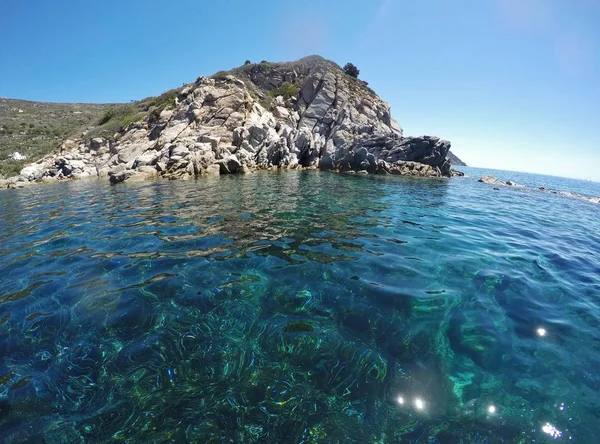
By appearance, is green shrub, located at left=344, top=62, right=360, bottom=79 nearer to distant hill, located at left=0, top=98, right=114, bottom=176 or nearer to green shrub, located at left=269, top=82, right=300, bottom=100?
green shrub, located at left=269, top=82, right=300, bottom=100

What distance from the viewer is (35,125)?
Result: 71125 mm

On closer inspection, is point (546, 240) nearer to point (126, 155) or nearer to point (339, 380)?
point (339, 380)

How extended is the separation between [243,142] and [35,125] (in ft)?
232

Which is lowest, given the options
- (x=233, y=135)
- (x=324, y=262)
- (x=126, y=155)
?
(x=324, y=262)

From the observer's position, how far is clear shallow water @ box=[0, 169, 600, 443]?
3.49 metres

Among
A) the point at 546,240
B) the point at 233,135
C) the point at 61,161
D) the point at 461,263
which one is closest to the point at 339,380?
the point at 461,263

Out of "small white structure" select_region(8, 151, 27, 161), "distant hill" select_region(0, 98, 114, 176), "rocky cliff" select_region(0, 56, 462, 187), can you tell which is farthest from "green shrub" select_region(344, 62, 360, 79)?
"small white structure" select_region(8, 151, 27, 161)

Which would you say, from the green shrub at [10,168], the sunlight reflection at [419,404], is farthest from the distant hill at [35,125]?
the sunlight reflection at [419,404]

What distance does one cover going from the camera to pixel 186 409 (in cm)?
354

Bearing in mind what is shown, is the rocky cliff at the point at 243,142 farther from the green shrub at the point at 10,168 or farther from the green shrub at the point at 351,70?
the green shrub at the point at 351,70

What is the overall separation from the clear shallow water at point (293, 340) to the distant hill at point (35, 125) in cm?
5581

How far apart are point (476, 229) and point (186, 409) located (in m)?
13.8

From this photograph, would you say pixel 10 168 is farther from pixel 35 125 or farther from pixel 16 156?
pixel 35 125

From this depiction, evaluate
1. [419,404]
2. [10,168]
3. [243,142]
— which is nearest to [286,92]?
[243,142]
